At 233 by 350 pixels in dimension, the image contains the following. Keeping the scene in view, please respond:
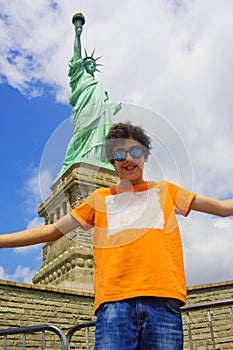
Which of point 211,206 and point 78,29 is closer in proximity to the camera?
point 211,206

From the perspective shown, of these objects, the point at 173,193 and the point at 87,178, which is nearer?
the point at 173,193

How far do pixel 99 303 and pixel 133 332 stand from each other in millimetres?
190

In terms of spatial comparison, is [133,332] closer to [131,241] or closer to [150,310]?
[150,310]

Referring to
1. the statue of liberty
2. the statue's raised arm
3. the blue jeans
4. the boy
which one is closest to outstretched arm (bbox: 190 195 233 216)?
the boy

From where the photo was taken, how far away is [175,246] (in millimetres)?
1772

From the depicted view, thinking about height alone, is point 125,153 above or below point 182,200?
above

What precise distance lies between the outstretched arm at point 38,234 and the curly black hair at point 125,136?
361 mm

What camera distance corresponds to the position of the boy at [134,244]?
1.58m

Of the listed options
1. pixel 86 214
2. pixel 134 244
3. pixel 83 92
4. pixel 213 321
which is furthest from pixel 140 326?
pixel 83 92

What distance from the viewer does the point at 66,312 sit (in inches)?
336

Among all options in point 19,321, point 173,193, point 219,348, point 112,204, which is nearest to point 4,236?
point 112,204

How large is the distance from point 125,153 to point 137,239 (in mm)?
388

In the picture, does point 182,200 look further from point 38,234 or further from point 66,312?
point 66,312

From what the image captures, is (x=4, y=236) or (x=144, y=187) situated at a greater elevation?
(x=144, y=187)
